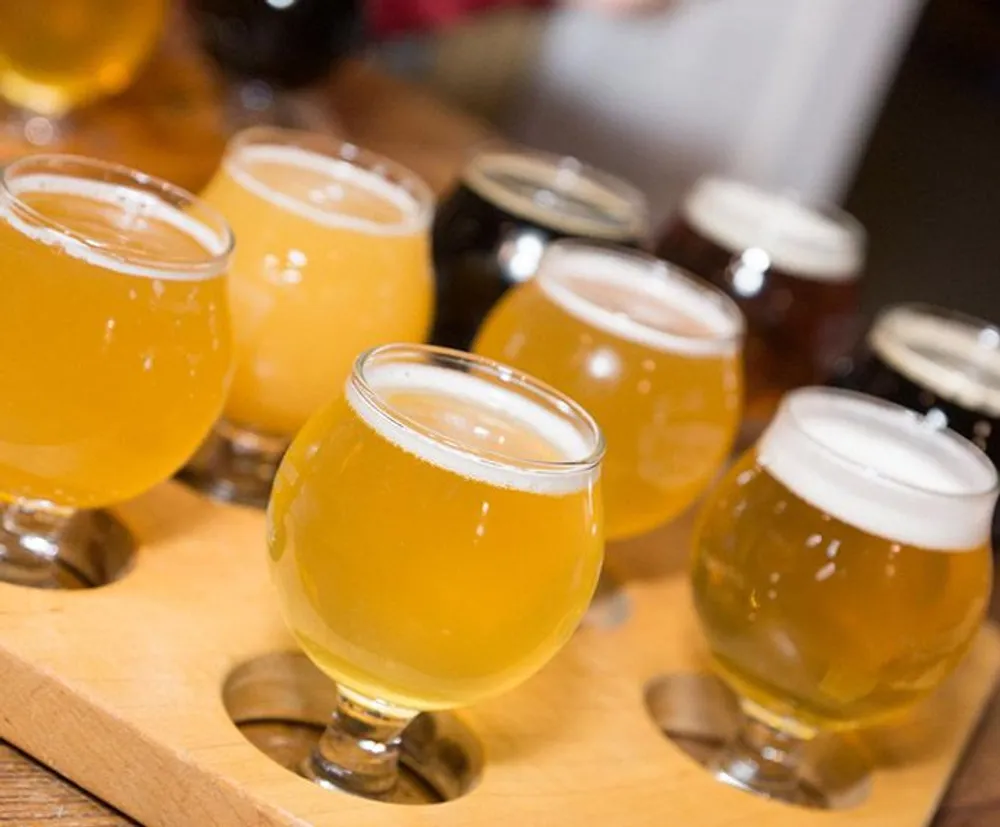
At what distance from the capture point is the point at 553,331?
2.86ft

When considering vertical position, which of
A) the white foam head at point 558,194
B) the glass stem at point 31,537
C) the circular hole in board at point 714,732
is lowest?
the circular hole in board at point 714,732

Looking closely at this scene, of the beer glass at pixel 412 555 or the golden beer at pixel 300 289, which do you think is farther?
the golden beer at pixel 300 289

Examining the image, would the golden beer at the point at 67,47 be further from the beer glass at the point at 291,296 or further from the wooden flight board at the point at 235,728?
the wooden flight board at the point at 235,728

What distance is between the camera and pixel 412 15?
1.93 m

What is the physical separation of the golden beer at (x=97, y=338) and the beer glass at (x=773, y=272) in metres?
0.54

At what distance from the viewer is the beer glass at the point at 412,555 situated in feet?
2.01

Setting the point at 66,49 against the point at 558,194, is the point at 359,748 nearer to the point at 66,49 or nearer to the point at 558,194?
the point at 558,194

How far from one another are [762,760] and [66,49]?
786 millimetres

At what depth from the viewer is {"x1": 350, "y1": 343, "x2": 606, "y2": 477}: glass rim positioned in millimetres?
611

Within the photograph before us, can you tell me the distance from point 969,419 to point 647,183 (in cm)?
188

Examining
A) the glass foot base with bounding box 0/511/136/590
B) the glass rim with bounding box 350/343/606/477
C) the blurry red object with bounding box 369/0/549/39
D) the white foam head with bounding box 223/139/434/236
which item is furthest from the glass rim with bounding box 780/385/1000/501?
the blurry red object with bounding box 369/0/549/39

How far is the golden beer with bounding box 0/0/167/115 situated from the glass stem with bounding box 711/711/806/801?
76 cm

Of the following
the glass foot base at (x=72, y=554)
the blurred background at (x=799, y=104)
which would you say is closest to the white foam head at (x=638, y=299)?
the glass foot base at (x=72, y=554)

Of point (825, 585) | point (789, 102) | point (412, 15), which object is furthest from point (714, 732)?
point (789, 102)
